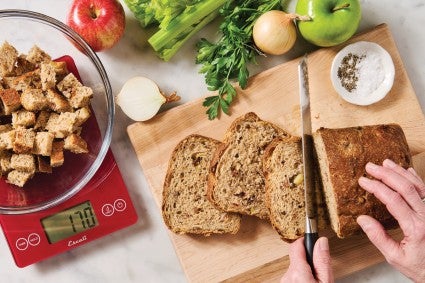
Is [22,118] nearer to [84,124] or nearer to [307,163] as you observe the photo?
[84,124]

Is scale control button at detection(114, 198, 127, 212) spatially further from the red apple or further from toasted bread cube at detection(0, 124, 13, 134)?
the red apple

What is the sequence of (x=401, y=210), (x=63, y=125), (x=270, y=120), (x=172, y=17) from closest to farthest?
1. (x=401, y=210)
2. (x=63, y=125)
3. (x=172, y=17)
4. (x=270, y=120)

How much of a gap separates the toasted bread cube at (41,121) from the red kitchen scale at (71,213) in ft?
0.55

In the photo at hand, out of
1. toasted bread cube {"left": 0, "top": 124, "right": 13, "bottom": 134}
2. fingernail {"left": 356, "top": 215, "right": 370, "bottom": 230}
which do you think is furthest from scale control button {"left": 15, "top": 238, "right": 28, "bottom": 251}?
fingernail {"left": 356, "top": 215, "right": 370, "bottom": 230}

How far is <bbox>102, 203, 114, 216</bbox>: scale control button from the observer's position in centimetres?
249

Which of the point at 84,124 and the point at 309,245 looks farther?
the point at 84,124

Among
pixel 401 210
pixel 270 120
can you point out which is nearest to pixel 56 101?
pixel 270 120

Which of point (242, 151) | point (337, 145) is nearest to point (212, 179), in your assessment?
point (242, 151)

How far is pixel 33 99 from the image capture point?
7.42 ft

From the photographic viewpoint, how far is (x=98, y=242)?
260 centimetres

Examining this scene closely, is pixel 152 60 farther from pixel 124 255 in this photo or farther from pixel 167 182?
pixel 124 255

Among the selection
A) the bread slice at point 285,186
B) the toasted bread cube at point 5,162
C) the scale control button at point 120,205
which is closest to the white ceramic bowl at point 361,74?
the bread slice at point 285,186

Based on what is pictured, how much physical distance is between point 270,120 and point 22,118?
41.9 inches

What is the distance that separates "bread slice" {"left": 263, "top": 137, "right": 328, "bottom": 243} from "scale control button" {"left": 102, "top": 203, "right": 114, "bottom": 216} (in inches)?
27.0
